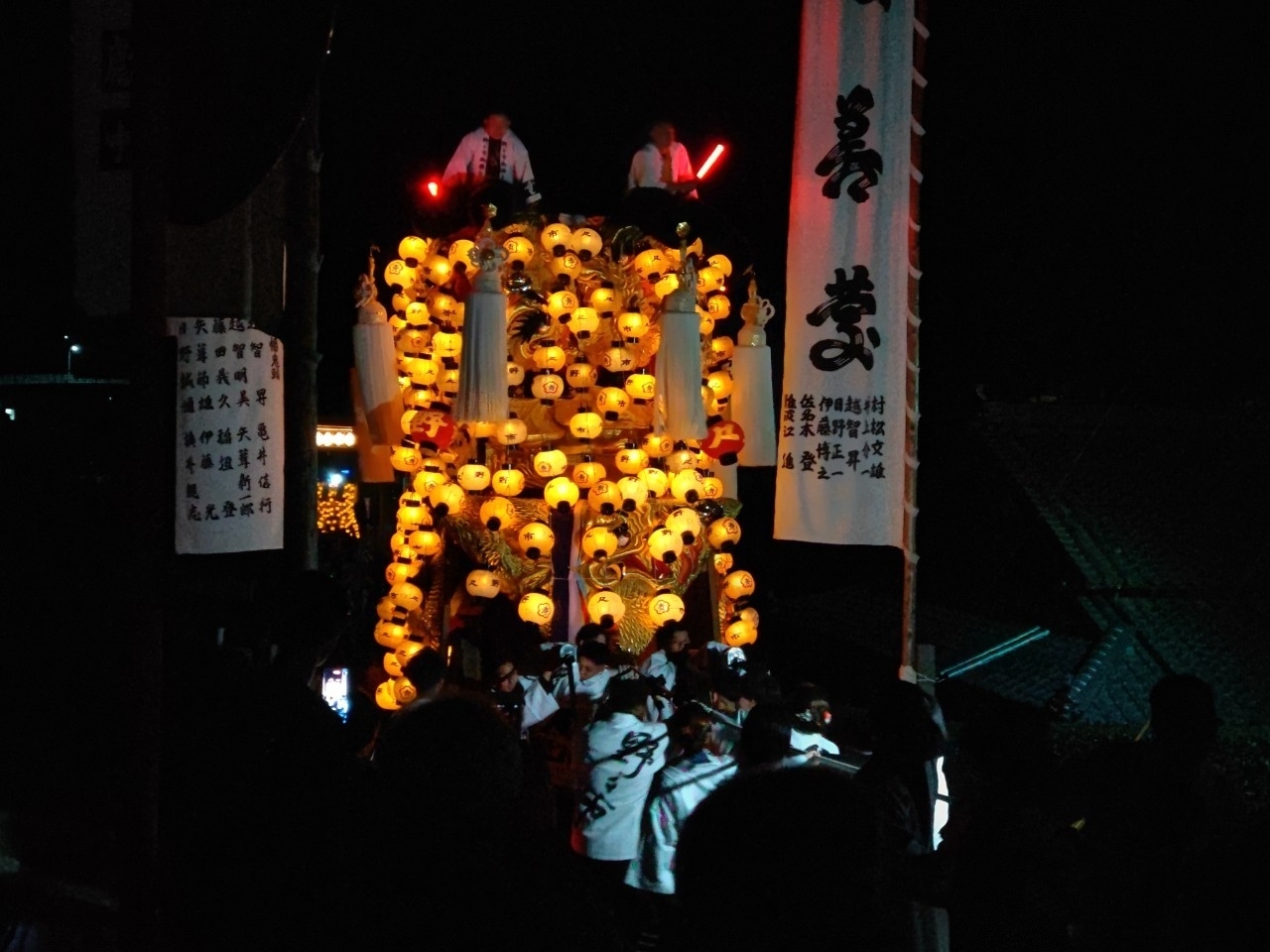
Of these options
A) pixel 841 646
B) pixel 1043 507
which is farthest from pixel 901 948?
pixel 841 646

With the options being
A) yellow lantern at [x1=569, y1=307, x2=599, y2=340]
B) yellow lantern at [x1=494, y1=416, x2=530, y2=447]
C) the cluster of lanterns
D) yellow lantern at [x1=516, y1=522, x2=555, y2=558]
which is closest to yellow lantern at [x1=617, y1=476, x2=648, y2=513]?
the cluster of lanterns

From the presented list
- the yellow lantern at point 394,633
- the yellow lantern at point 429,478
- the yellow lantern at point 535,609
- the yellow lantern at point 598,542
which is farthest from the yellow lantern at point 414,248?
the yellow lantern at point 394,633

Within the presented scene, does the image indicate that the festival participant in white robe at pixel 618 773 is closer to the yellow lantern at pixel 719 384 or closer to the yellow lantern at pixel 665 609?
the yellow lantern at pixel 665 609

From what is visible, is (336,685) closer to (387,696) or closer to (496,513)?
(387,696)

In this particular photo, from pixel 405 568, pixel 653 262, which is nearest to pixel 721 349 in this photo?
pixel 653 262

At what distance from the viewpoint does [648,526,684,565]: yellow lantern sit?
11641mm

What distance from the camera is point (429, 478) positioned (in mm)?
12242

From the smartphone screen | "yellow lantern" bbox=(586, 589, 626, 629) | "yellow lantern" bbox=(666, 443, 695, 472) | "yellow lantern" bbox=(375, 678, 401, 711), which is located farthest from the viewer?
"yellow lantern" bbox=(375, 678, 401, 711)

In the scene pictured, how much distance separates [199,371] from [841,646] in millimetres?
8414

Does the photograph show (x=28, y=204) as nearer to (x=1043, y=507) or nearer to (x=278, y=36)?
(x=278, y=36)

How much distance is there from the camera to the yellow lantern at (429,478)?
12.2 metres

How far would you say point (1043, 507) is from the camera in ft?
29.3

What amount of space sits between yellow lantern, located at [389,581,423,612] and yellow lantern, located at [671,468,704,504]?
2905 millimetres

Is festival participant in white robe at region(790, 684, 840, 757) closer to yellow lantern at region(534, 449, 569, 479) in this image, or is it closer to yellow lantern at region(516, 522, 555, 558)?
yellow lantern at region(516, 522, 555, 558)
